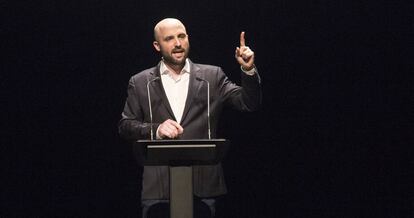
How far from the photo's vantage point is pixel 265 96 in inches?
150

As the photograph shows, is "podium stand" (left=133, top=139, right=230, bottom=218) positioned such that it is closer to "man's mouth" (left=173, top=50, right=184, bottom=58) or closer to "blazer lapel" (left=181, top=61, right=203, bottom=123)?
"blazer lapel" (left=181, top=61, right=203, bottom=123)

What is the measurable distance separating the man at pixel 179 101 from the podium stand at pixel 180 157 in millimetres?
338

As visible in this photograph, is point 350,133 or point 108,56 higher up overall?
point 108,56

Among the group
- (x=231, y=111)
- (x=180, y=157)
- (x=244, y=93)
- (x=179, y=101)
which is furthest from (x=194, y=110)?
(x=231, y=111)

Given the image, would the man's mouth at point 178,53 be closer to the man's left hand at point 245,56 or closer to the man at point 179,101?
the man at point 179,101

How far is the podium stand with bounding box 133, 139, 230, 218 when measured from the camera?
2.13m

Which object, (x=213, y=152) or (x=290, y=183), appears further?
(x=290, y=183)

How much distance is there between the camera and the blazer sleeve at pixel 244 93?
8.29 feet

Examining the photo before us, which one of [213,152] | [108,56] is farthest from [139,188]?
[213,152]

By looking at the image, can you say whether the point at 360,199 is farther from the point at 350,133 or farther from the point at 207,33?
the point at 207,33

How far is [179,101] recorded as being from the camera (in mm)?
2676

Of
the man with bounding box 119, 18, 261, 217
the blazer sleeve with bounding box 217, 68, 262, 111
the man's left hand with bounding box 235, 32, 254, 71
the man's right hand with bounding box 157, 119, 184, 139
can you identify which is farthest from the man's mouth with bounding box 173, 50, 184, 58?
the man's right hand with bounding box 157, 119, 184, 139

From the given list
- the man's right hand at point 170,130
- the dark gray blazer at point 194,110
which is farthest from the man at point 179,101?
the man's right hand at point 170,130

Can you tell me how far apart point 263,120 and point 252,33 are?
0.51 meters
